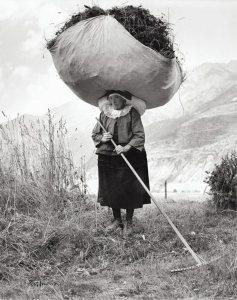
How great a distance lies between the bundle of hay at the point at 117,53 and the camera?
509 cm

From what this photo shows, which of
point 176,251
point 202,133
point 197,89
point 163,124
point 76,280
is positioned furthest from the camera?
point 197,89

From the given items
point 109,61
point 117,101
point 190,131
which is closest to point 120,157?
point 117,101

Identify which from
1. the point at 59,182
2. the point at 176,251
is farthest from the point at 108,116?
the point at 176,251

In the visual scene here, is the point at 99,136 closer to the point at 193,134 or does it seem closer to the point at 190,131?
the point at 193,134

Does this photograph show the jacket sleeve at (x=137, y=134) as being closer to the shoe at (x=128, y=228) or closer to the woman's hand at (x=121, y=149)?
the woman's hand at (x=121, y=149)

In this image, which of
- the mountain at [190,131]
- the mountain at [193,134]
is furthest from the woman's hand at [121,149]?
the mountain at [193,134]

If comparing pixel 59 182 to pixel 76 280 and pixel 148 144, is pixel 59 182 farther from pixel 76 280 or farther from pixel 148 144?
pixel 148 144

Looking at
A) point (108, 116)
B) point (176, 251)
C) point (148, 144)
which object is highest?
point (108, 116)

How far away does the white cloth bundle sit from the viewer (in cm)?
508

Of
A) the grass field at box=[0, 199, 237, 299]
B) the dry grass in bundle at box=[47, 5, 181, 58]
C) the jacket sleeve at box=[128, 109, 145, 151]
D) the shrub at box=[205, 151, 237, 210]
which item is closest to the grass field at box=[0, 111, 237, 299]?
the grass field at box=[0, 199, 237, 299]

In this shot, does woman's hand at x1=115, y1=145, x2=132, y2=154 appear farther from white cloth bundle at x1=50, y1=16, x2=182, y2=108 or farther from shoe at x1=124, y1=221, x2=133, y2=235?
shoe at x1=124, y1=221, x2=133, y2=235

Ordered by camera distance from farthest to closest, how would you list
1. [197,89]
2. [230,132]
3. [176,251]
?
1. [197,89]
2. [230,132]
3. [176,251]

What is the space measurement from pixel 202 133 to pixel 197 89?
18147 mm

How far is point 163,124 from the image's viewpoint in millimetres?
41594
